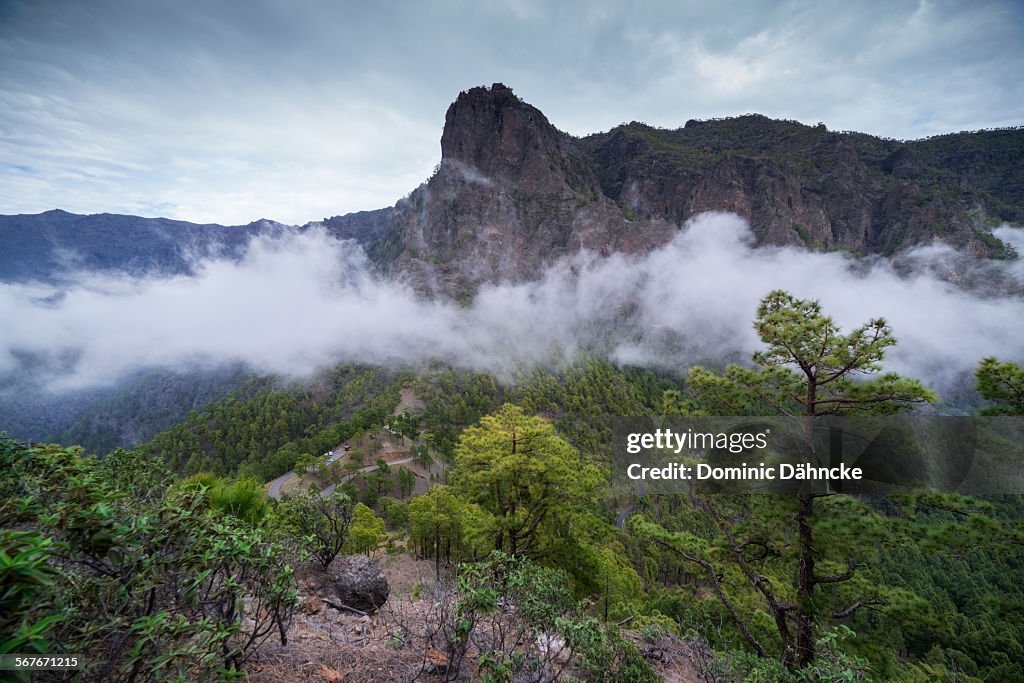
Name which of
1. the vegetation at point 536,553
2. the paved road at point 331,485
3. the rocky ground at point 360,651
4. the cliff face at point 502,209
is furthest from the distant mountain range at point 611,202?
the rocky ground at point 360,651

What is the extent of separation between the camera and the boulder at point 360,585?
27.8ft

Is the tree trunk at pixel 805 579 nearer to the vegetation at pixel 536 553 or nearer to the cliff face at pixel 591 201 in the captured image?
the vegetation at pixel 536 553

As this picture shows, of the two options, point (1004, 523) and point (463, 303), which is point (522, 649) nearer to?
point (1004, 523)

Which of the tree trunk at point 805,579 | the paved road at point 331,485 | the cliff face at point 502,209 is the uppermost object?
the cliff face at point 502,209

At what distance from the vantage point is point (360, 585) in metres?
8.59

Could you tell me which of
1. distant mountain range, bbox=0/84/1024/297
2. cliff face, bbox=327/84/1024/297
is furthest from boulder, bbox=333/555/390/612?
cliff face, bbox=327/84/1024/297

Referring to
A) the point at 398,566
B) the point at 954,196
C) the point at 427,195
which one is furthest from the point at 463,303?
the point at 954,196

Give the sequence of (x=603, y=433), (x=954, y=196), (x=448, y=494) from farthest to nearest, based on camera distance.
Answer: (x=954, y=196)
(x=603, y=433)
(x=448, y=494)

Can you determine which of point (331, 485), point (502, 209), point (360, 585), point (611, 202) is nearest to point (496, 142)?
point (502, 209)

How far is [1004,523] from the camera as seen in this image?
738 cm

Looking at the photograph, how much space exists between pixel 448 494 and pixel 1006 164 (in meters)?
309

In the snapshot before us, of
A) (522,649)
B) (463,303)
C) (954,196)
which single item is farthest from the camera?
(954,196)

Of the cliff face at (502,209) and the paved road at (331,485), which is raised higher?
the cliff face at (502,209)

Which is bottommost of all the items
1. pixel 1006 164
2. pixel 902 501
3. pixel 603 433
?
pixel 603 433
